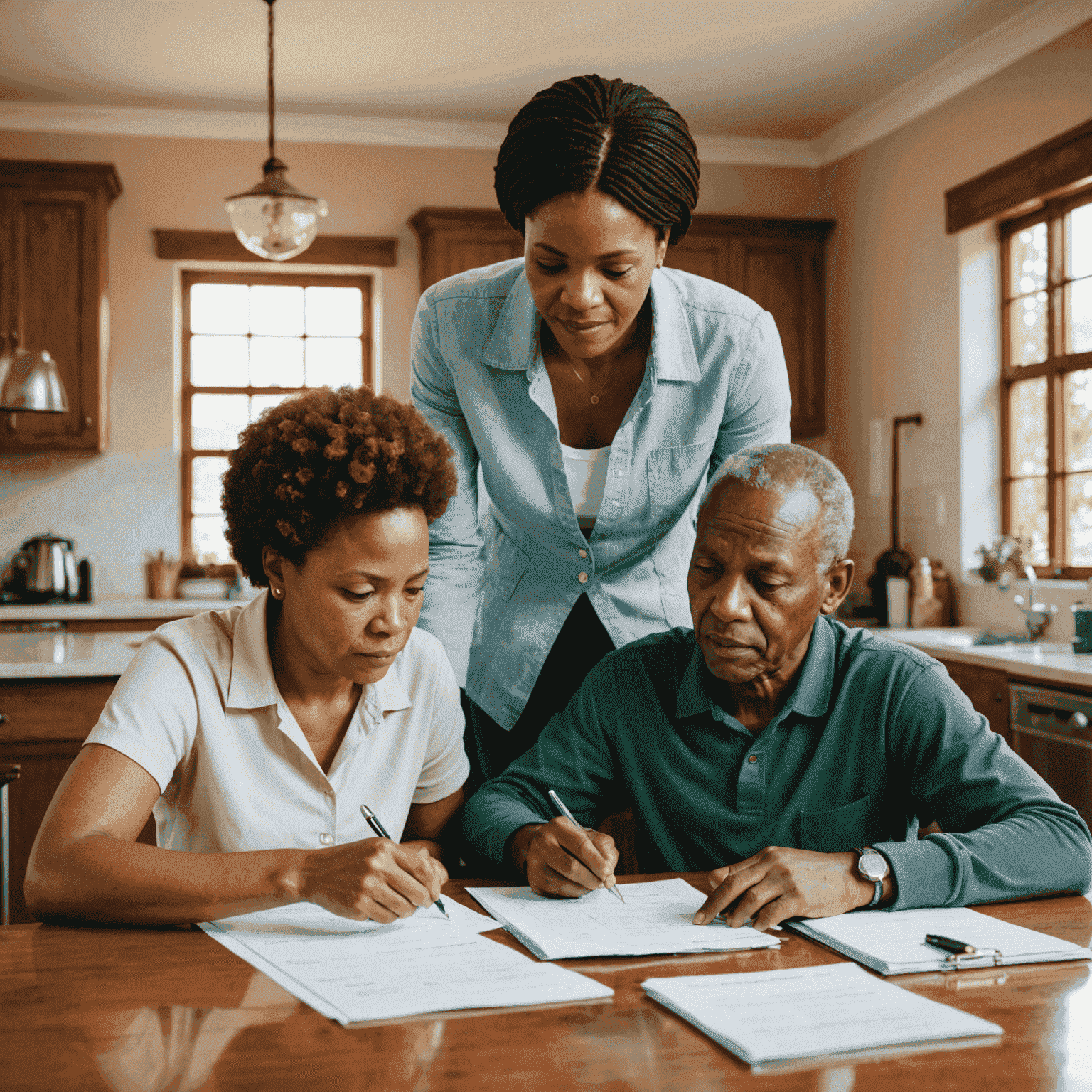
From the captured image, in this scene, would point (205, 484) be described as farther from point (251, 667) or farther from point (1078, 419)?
point (251, 667)

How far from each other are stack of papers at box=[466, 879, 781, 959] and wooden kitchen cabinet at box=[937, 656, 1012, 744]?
246 cm

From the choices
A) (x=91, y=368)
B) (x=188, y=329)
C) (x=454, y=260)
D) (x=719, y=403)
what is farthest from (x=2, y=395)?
(x=719, y=403)

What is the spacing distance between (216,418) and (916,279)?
3.38 m

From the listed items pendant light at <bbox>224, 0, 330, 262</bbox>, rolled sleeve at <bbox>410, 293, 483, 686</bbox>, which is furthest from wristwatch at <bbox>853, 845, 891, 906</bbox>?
pendant light at <bbox>224, 0, 330, 262</bbox>

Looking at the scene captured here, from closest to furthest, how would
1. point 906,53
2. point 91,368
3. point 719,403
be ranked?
point 719,403 → point 906,53 → point 91,368

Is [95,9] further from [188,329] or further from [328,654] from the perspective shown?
[328,654]

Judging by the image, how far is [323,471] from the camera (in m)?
1.39

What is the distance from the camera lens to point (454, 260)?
18.6ft

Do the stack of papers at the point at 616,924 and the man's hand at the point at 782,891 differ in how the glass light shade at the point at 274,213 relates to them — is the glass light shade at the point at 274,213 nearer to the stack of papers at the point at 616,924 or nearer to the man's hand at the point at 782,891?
the stack of papers at the point at 616,924

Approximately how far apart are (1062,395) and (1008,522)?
0.59 meters

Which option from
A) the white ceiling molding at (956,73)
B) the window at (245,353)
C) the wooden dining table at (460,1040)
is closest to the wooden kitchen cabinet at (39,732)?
the wooden dining table at (460,1040)

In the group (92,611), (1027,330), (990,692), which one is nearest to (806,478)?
(990,692)

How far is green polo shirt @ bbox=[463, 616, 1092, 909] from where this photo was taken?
1.41 meters

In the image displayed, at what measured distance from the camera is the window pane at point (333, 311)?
6055mm
